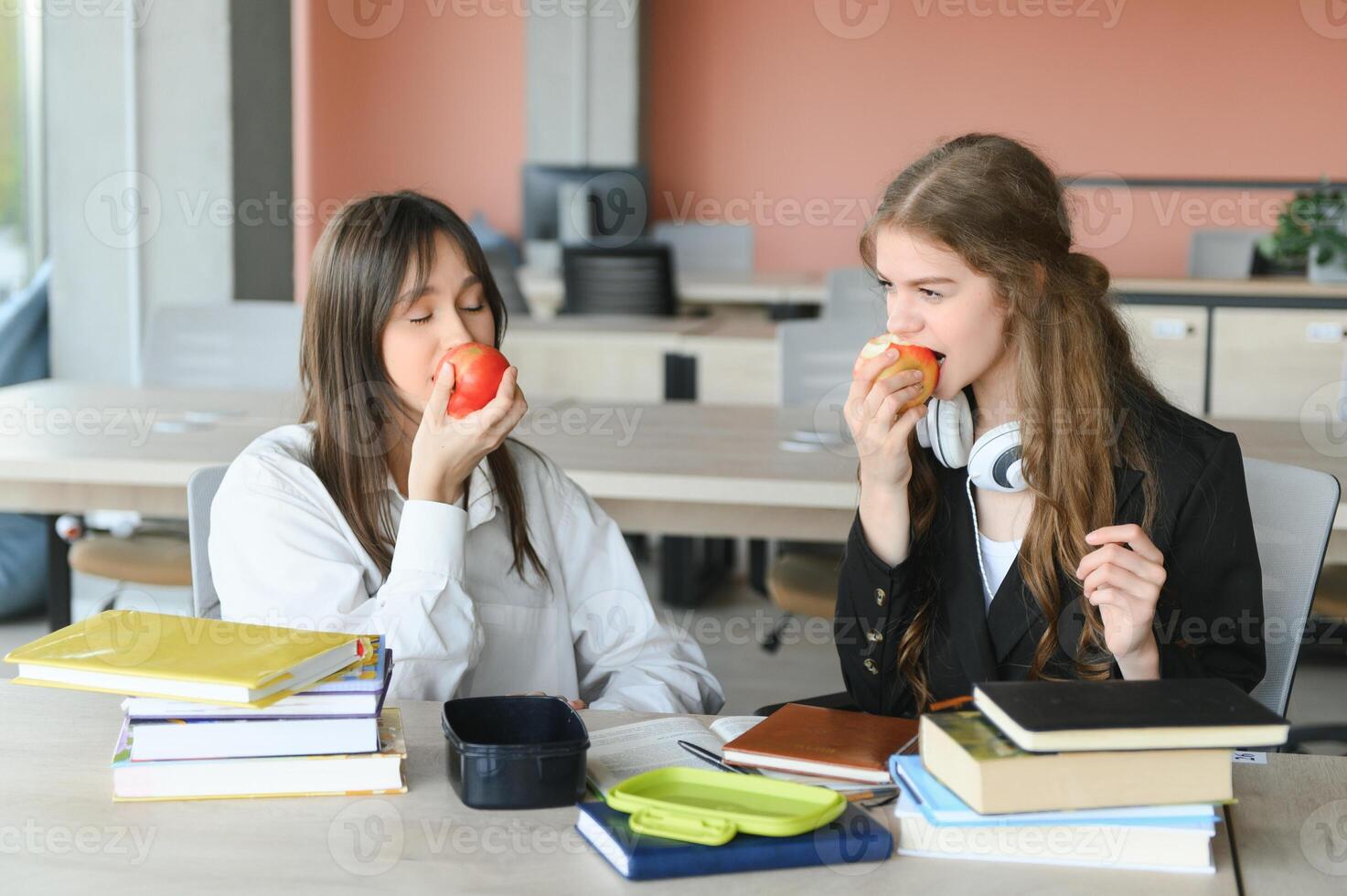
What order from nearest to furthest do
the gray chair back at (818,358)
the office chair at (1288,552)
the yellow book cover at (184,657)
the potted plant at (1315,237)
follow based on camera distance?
the yellow book cover at (184,657)
the office chair at (1288,552)
the gray chair back at (818,358)
the potted plant at (1315,237)

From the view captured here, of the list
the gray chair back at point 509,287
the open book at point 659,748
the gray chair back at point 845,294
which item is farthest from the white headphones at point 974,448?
the gray chair back at point 509,287

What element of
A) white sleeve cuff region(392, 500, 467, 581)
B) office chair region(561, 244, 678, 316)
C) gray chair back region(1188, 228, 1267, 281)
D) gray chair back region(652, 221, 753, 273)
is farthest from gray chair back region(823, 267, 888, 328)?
white sleeve cuff region(392, 500, 467, 581)

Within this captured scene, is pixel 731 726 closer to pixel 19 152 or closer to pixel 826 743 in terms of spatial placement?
pixel 826 743

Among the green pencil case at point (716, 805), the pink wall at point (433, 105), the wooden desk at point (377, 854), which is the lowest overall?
the wooden desk at point (377, 854)

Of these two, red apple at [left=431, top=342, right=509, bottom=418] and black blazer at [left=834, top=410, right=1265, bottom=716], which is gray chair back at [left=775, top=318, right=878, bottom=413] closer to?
black blazer at [left=834, top=410, right=1265, bottom=716]

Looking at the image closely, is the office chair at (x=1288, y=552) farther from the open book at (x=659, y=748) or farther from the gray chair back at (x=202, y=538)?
the gray chair back at (x=202, y=538)

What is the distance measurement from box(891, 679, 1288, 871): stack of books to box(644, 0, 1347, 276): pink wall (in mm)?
7118

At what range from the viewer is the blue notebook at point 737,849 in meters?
1.04

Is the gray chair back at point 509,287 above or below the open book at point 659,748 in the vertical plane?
above

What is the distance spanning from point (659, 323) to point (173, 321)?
5.63 feet

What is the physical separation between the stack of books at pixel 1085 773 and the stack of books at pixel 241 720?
1.47 ft

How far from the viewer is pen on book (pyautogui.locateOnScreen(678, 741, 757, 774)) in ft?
3.99

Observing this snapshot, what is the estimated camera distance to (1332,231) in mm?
5230

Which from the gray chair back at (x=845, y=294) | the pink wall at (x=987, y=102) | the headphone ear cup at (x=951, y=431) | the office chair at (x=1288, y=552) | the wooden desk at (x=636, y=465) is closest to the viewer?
the headphone ear cup at (x=951, y=431)
